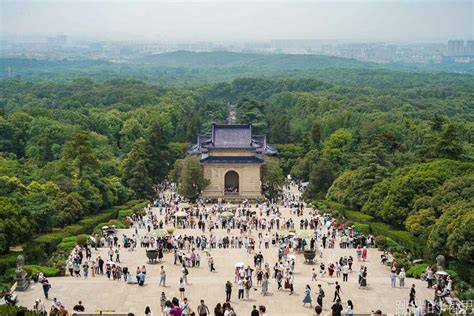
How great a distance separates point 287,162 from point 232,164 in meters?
13.1

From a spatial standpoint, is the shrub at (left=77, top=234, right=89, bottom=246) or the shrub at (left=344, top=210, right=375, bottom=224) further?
the shrub at (left=344, top=210, right=375, bottom=224)

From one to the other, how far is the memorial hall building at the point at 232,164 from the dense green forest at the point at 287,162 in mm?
4778

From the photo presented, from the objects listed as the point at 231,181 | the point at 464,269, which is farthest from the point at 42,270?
the point at 231,181

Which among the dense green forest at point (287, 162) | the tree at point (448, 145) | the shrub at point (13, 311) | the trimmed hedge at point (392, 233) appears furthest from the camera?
the tree at point (448, 145)

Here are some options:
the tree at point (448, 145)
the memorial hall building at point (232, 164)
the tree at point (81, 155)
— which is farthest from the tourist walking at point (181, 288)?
the memorial hall building at point (232, 164)

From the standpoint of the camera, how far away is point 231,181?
6981 centimetres

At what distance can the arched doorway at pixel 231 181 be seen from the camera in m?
68.9

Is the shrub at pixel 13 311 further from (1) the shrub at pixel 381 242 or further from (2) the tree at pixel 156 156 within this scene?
(2) the tree at pixel 156 156

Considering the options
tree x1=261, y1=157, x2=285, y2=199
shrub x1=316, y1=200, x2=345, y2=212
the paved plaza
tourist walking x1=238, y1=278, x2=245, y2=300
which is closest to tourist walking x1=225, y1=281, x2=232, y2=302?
the paved plaza

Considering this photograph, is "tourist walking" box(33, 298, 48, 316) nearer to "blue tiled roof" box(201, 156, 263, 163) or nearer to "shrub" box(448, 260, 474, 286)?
"shrub" box(448, 260, 474, 286)

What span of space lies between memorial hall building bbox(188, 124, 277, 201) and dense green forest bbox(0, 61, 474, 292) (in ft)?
15.7

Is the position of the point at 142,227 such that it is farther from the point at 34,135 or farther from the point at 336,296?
the point at 34,135

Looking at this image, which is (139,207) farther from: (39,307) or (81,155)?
(39,307)

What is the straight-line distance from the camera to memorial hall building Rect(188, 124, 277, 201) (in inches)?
2633
